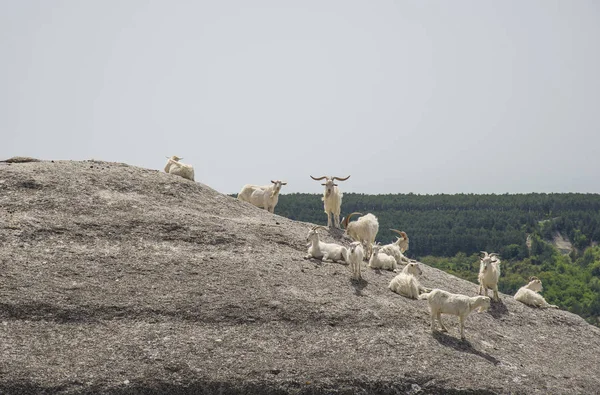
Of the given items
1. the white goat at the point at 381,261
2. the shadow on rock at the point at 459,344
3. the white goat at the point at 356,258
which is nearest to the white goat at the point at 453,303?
the shadow on rock at the point at 459,344

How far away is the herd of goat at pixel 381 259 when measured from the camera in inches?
913

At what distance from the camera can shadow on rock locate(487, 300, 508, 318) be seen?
89.6 ft

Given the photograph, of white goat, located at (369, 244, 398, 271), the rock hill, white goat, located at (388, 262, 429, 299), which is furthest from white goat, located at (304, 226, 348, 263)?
white goat, located at (388, 262, 429, 299)

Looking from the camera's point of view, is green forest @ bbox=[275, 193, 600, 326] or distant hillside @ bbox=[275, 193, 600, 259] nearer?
green forest @ bbox=[275, 193, 600, 326]

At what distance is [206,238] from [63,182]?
5563 mm

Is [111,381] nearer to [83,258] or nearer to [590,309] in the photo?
[83,258]

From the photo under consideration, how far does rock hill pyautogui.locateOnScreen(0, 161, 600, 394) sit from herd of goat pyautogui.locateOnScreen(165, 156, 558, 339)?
0.56 m

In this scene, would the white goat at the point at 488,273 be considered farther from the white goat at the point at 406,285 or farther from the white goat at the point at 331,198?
the white goat at the point at 331,198

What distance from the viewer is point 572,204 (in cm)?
11850

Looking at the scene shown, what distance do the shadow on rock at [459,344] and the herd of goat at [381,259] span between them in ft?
0.74

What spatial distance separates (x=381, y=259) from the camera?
2828 centimetres

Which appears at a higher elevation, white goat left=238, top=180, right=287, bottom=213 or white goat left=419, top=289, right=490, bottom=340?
white goat left=238, top=180, right=287, bottom=213

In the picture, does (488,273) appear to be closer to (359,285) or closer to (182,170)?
(359,285)

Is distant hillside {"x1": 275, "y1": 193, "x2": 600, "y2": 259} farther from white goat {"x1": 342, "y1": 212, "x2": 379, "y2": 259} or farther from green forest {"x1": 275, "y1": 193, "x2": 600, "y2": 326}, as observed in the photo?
white goat {"x1": 342, "y1": 212, "x2": 379, "y2": 259}
